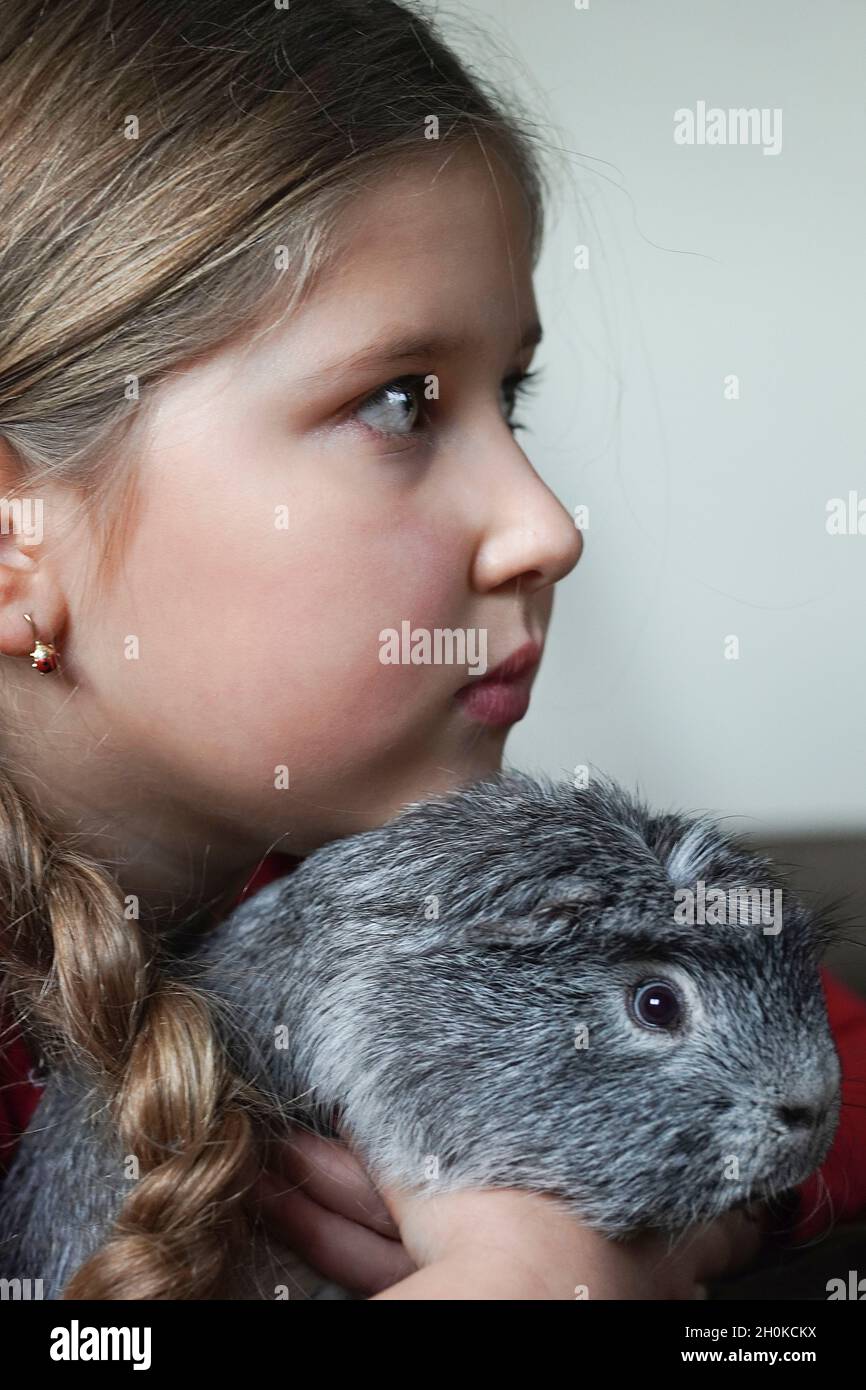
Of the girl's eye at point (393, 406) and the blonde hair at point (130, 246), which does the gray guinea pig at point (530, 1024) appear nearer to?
the blonde hair at point (130, 246)

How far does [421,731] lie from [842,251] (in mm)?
343

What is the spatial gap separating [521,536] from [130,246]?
21cm

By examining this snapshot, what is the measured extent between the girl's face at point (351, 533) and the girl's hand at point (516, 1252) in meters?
0.18

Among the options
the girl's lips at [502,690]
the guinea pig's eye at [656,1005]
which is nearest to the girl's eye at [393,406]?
the girl's lips at [502,690]

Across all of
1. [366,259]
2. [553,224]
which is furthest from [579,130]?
[366,259]

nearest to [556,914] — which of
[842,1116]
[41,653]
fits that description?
[842,1116]

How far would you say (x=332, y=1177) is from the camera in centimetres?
51

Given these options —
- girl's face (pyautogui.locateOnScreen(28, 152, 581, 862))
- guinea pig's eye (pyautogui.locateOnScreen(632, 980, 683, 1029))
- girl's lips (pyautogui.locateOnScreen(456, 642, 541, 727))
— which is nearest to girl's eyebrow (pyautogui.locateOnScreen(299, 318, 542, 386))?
girl's face (pyautogui.locateOnScreen(28, 152, 581, 862))

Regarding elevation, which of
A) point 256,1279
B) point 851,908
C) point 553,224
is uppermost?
point 553,224

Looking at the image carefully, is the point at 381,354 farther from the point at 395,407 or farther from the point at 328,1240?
the point at 328,1240

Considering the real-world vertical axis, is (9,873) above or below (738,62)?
below
